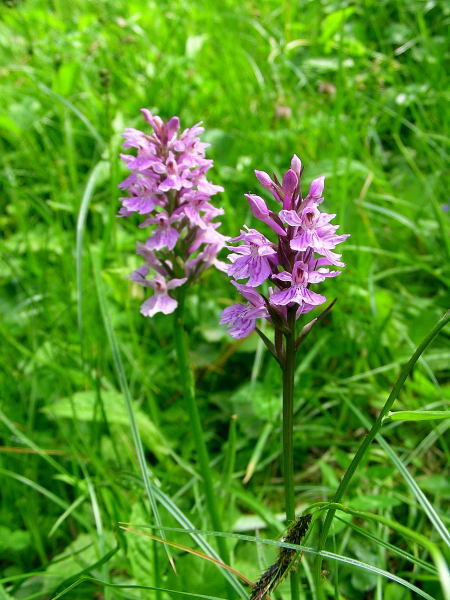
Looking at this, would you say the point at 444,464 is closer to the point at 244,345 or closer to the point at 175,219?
the point at 244,345

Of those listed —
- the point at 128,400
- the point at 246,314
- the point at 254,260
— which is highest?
the point at 254,260

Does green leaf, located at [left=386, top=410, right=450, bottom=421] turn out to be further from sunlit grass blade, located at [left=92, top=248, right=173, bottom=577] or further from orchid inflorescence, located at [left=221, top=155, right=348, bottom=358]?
sunlit grass blade, located at [left=92, top=248, right=173, bottom=577]

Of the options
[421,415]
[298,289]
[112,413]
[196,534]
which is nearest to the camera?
[421,415]

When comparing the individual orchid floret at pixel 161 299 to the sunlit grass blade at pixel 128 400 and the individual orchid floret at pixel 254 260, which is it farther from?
the individual orchid floret at pixel 254 260

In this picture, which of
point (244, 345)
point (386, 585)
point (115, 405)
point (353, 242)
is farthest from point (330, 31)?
point (386, 585)

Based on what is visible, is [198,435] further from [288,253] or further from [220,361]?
[220,361]

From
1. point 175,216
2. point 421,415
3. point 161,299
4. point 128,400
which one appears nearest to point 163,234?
point 175,216

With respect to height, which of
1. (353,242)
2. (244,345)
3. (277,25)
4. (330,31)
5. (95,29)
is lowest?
(244,345)
